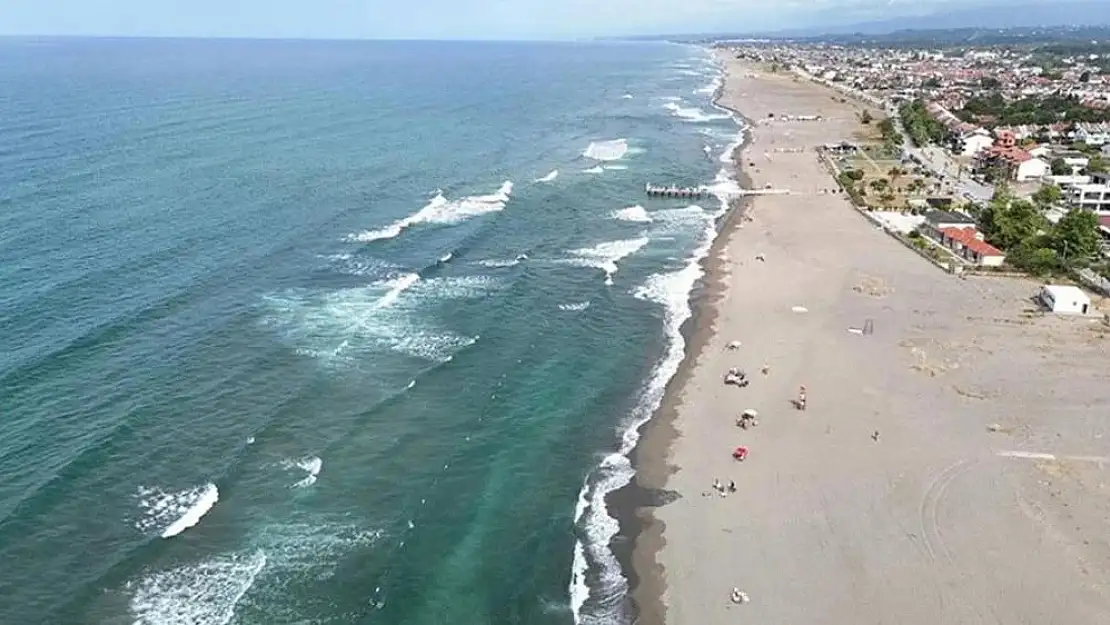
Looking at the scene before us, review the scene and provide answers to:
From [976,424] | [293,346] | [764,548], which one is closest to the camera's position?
[764,548]

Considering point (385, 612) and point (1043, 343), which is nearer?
point (385, 612)

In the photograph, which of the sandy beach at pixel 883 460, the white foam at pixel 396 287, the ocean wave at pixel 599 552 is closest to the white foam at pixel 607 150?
the sandy beach at pixel 883 460

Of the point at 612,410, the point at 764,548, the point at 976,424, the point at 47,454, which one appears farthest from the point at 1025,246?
the point at 47,454

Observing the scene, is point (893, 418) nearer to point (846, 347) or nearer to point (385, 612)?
point (846, 347)

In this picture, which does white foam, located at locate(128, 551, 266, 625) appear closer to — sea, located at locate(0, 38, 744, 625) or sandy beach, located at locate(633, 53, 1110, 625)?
sea, located at locate(0, 38, 744, 625)

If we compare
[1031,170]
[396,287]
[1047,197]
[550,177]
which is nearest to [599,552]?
[396,287]
